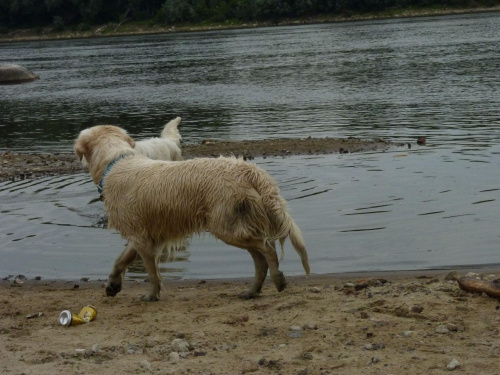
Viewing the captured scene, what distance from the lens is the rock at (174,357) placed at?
602cm

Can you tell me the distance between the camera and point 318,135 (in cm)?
1998

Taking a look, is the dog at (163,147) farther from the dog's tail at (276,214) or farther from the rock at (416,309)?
the rock at (416,309)

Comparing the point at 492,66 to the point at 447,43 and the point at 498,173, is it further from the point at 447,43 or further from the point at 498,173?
the point at 498,173

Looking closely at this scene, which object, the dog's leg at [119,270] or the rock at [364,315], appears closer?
the rock at [364,315]

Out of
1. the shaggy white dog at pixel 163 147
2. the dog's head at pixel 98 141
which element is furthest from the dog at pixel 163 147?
the dog's head at pixel 98 141

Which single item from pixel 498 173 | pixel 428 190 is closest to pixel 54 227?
pixel 428 190

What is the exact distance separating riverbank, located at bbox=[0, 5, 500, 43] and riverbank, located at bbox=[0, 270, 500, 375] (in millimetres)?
81257

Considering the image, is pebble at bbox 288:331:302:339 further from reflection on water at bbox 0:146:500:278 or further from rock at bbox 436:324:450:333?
reflection on water at bbox 0:146:500:278

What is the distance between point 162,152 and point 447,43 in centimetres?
3948

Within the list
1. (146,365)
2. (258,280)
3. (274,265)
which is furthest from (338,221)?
(146,365)

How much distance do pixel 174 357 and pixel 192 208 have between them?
2018 millimetres

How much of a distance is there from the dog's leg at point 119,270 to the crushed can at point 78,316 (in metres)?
0.84

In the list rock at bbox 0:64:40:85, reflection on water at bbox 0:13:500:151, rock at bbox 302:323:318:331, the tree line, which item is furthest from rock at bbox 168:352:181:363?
the tree line

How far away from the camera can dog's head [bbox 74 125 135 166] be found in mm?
8766
